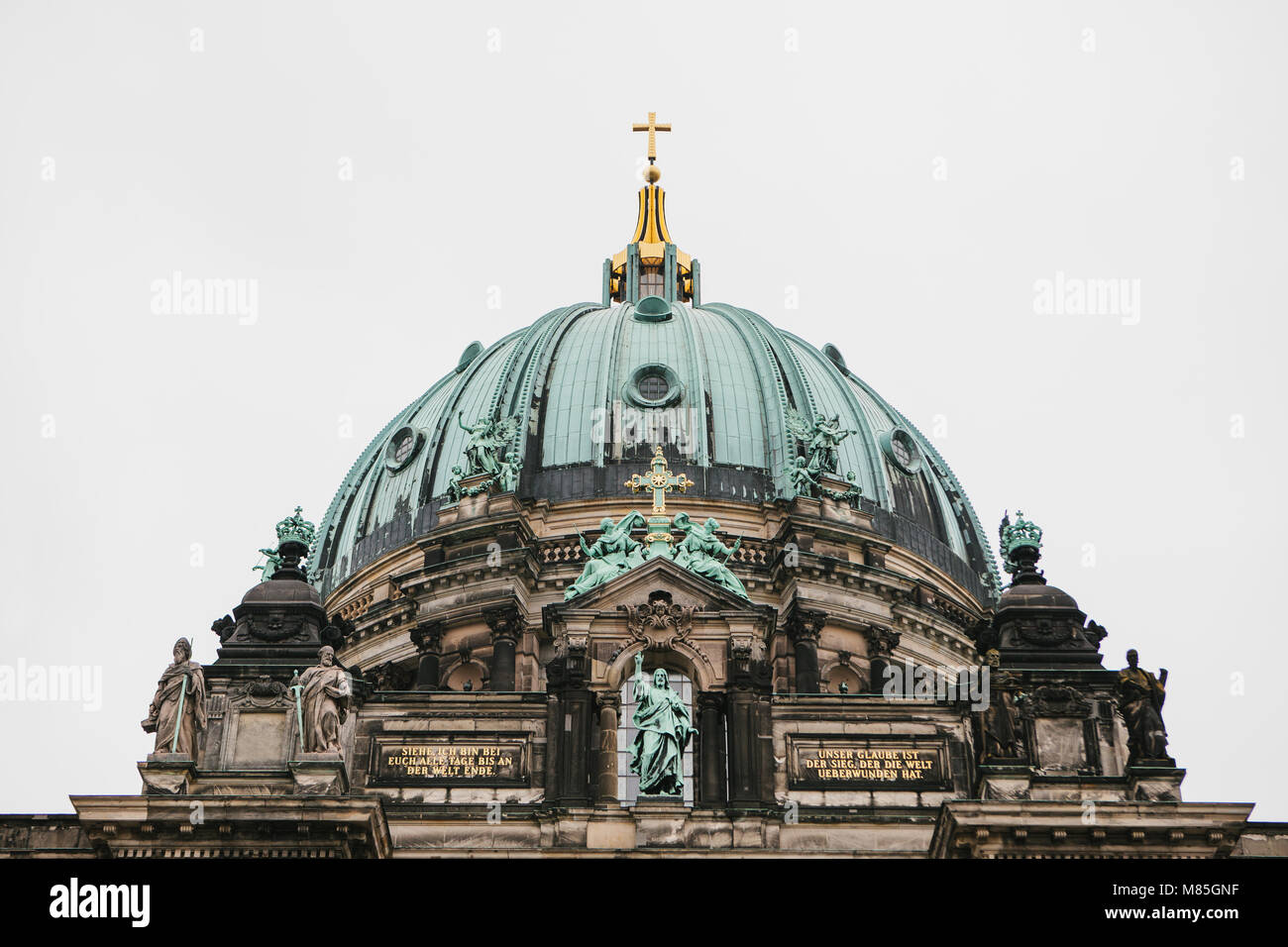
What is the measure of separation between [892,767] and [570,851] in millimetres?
6009

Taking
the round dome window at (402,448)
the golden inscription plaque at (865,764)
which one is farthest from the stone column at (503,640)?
the golden inscription plaque at (865,764)

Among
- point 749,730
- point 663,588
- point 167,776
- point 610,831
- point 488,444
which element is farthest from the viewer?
point 488,444

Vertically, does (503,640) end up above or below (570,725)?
above

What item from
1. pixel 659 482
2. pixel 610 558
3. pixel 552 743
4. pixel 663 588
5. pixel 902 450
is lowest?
pixel 552 743

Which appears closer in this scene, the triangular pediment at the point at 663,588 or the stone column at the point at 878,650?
the triangular pediment at the point at 663,588

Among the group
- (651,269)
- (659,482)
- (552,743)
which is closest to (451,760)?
(552,743)

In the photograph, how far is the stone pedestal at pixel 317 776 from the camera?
35.4 metres

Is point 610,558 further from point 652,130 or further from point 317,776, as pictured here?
point 652,130

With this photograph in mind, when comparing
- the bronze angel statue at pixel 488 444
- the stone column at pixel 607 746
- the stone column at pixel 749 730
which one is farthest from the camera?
the bronze angel statue at pixel 488 444

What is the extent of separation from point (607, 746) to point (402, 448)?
68.3 feet

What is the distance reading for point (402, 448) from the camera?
187ft

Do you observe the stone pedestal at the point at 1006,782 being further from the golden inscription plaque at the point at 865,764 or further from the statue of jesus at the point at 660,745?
the statue of jesus at the point at 660,745

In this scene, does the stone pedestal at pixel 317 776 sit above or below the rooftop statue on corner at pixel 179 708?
below

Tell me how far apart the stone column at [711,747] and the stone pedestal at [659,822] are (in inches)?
31.0
